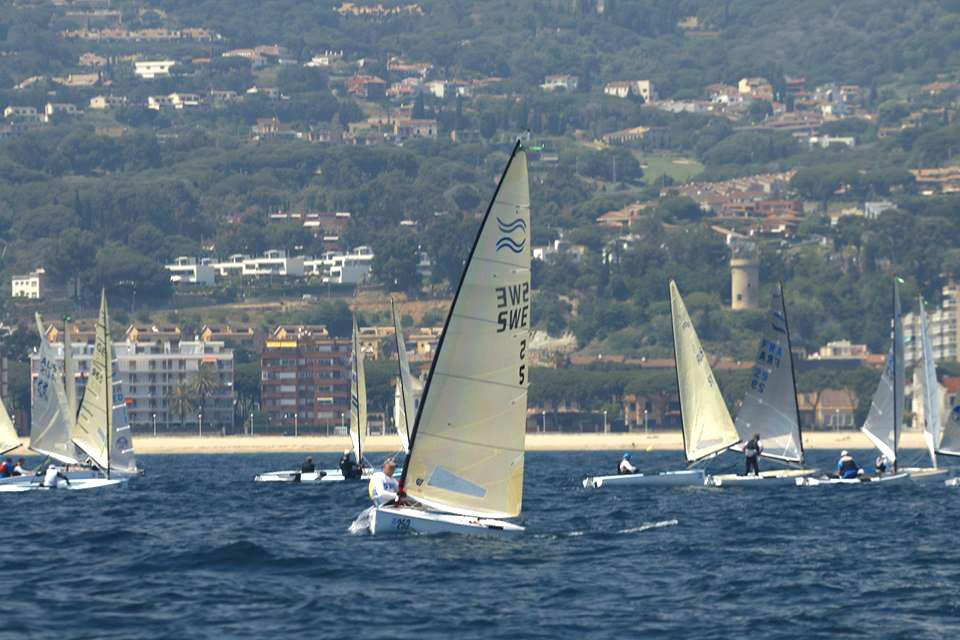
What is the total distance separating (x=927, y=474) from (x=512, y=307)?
3078 cm

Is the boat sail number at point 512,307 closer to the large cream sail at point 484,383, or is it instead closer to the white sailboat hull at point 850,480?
the large cream sail at point 484,383

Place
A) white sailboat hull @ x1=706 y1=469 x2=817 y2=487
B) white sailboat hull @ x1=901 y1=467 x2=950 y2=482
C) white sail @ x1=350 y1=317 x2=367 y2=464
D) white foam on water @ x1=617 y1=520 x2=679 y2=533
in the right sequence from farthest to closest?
white sail @ x1=350 y1=317 x2=367 y2=464
white sailboat hull @ x1=901 y1=467 x2=950 y2=482
white sailboat hull @ x1=706 y1=469 x2=817 y2=487
white foam on water @ x1=617 y1=520 x2=679 y2=533

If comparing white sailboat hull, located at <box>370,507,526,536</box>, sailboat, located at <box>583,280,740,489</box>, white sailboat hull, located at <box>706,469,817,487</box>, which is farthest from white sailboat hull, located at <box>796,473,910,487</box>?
white sailboat hull, located at <box>370,507,526,536</box>

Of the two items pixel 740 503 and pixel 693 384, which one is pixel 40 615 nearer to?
pixel 740 503

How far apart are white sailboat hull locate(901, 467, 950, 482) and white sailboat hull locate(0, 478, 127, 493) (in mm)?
22183

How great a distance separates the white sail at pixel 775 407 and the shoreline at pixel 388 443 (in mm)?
96828

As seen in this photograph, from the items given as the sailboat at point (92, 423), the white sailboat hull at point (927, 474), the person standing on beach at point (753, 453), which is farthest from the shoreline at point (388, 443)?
the person standing on beach at point (753, 453)

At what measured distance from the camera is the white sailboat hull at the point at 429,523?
42.2 meters

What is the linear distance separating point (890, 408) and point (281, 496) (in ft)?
56.5

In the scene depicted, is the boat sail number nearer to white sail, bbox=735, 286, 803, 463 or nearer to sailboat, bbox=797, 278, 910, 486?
white sail, bbox=735, 286, 803, 463

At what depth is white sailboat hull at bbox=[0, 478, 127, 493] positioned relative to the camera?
65.1 m

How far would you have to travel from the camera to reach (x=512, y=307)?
40250 millimetres

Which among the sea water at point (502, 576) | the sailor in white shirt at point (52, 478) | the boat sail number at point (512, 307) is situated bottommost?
the sea water at point (502, 576)

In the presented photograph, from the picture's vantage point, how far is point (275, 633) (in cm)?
3341
